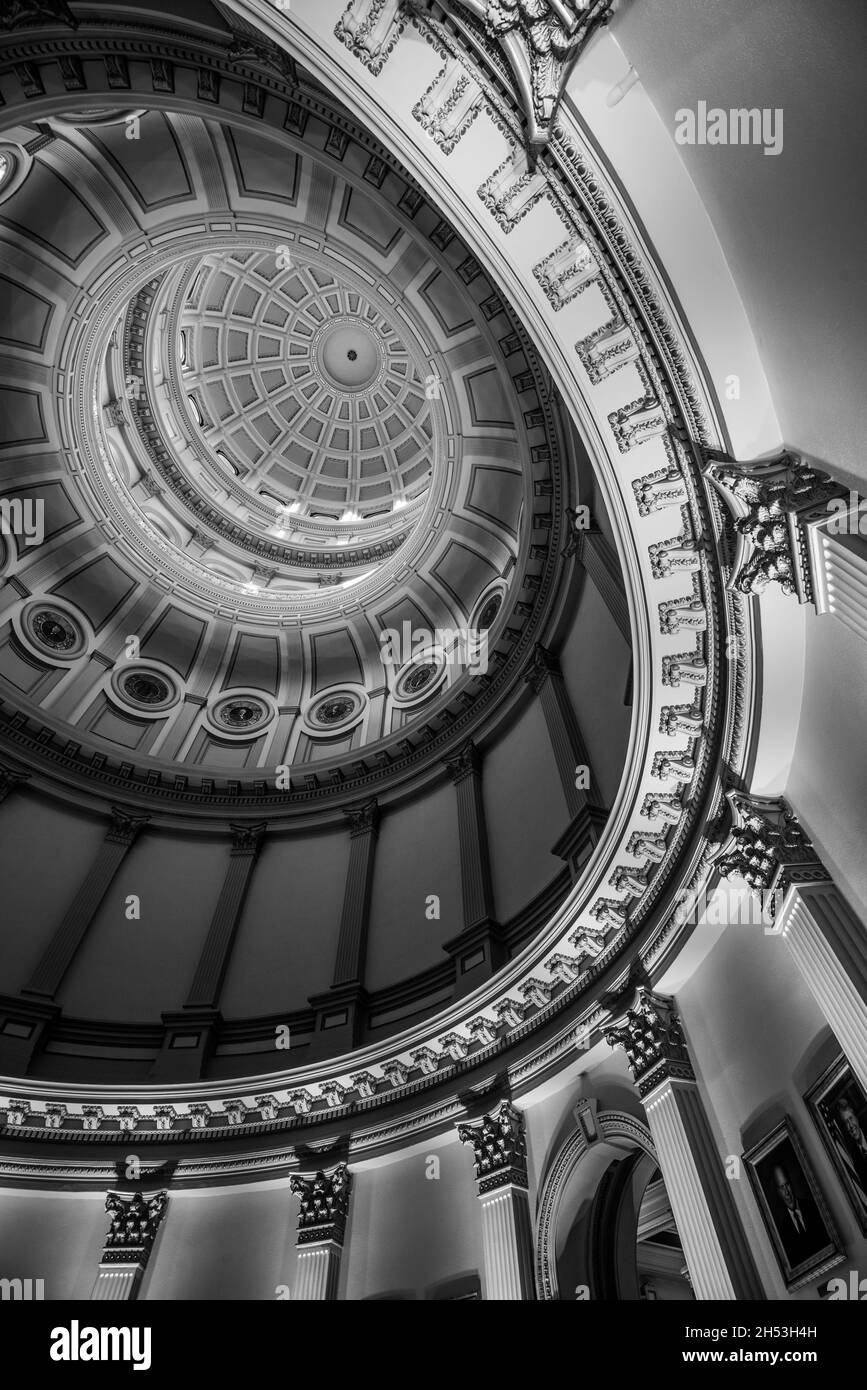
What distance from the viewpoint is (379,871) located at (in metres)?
17.1

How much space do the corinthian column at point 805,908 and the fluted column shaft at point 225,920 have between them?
1122 cm

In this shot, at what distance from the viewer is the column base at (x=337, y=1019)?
1377 cm

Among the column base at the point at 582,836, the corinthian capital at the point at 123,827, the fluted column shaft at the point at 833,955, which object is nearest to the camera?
the fluted column shaft at the point at 833,955

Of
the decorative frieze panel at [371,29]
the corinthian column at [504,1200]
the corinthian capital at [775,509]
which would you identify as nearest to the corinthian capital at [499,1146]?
the corinthian column at [504,1200]

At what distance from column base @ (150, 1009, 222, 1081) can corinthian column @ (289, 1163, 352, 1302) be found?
3.36m

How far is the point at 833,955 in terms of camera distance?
22.4 ft

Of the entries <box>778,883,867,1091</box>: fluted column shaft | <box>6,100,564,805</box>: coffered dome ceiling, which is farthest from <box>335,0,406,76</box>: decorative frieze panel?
<box>778,883,867,1091</box>: fluted column shaft

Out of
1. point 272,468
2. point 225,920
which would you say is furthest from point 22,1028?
point 272,468

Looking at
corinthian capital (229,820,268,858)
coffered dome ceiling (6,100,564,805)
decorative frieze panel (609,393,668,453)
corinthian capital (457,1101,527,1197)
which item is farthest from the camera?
corinthian capital (229,820,268,858)

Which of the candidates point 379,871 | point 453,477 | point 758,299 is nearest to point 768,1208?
point 758,299

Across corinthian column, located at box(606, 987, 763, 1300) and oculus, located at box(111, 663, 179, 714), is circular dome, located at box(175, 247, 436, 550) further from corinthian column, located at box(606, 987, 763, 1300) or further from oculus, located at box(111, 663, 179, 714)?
corinthian column, located at box(606, 987, 763, 1300)

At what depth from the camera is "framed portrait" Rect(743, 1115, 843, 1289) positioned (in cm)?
660

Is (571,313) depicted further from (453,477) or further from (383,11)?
(453,477)

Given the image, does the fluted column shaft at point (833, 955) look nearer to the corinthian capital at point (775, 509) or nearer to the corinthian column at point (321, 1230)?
the corinthian capital at point (775, 509)
